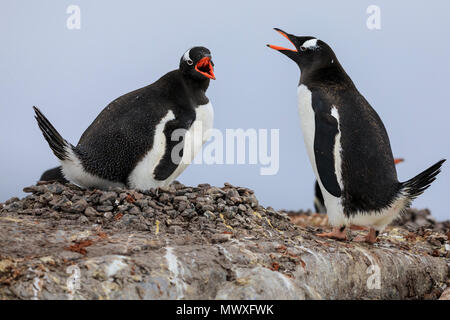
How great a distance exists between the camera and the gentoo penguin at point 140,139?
5.19 m

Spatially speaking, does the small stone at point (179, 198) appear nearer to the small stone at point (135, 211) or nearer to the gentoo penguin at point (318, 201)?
the small stone at point (135, 211)

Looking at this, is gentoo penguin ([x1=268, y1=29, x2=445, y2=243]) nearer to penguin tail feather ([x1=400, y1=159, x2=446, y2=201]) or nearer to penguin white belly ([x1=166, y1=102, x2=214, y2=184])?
penguin tail feather ([x1=400, y1=159, x2=446, y2=201])

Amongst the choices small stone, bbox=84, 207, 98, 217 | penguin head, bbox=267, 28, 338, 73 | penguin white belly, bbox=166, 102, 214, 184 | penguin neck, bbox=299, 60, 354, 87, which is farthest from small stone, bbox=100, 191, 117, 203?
penguin head, bbox=267, 28, 338, 73

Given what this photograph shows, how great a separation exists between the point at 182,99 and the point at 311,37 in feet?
5.08

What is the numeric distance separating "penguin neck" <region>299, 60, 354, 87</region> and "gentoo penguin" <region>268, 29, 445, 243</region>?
118 millimetres

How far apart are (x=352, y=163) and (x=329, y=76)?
3.34 ft

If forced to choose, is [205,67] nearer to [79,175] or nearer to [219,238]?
[79,175]

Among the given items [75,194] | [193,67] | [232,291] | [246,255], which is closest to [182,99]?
[193,67]

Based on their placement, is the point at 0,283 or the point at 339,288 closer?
the point at 0,283

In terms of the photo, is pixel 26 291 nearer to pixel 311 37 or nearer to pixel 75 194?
pixel 75 194

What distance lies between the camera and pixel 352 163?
196 inches

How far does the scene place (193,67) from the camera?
564 cm

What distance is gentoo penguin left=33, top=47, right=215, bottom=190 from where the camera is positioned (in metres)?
5.19

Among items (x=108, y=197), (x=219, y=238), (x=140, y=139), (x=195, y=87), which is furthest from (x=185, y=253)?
(x=195, y=87)
